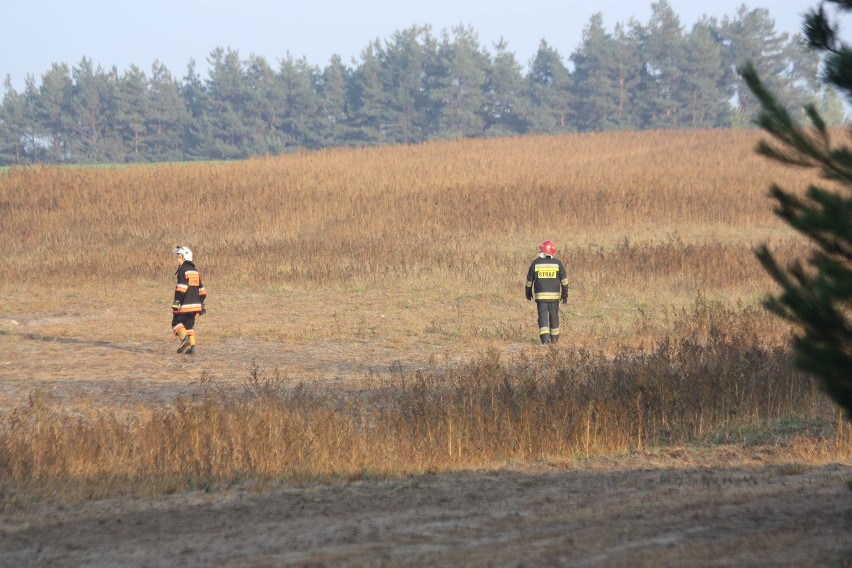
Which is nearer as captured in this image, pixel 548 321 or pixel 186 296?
pixel 186 296

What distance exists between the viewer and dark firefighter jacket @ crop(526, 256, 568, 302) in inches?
714

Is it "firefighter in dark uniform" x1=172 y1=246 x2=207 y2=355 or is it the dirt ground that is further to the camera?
"firefighter in dark uniform" x1=172 y1=246 x2=207 y2=355

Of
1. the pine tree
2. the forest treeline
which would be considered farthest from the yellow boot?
the forest treeline

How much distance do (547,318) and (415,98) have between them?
6770 cm

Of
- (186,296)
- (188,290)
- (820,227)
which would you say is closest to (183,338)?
(186,296)

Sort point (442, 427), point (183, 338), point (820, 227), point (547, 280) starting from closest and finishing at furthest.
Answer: point (820, 227) → point (442, 427) → point (183, 338) → point (547, 280)

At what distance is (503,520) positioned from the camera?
734cm

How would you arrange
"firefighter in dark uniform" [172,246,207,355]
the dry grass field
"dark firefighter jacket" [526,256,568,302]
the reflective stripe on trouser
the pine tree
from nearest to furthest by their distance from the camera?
the pine tree < the dry grass field < "firefighter in dark uniform" [172,246,207,355] < "dark firefighter jacket" [526,256,568,302] < the reflective stripe on trouser

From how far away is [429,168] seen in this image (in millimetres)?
42531

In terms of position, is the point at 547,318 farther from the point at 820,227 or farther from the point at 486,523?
the point at 820,227

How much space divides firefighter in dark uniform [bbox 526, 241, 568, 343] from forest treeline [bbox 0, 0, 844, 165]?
63809mm

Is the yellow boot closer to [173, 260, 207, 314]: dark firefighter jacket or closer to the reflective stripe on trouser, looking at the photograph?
[173, 260, 207, 314]: dark firefighter jacket

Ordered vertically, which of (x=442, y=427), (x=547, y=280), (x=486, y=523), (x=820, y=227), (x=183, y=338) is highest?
(x=820, y=227)

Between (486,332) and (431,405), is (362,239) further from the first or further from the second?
(431,405)
